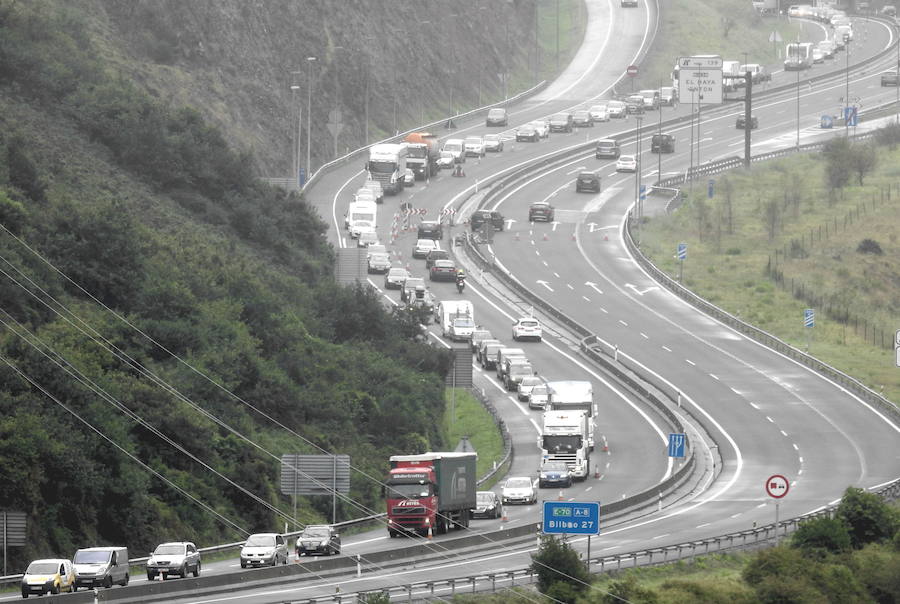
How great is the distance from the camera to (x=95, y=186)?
311 ft

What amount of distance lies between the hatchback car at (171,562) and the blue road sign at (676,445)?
31850 mm

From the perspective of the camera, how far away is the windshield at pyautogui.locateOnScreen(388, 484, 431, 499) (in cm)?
5925

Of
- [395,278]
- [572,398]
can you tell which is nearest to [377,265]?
[395,278]

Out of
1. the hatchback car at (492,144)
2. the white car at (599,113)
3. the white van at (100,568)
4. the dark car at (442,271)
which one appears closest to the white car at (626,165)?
the hatchback car at (492,144)

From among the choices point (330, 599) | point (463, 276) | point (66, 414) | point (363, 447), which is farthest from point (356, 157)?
point (330, 599)

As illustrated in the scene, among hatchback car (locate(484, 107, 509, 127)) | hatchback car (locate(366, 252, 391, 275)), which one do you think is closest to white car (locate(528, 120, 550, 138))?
hatchback car (locate(484, 107, 509, 127))

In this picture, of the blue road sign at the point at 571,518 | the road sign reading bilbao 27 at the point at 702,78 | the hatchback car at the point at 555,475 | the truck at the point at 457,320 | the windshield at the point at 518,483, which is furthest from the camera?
the road sign reading bilbao 27 at the point at 702,78

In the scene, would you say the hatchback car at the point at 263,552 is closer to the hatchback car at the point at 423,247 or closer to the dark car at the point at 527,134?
the hatchback car at the point at 423,247

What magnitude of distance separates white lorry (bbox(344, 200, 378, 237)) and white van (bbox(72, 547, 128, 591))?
73629mm

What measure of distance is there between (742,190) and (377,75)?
35.6 m

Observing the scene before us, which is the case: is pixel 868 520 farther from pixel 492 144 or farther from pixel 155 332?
pixel 492 144

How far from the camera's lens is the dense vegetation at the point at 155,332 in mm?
59969

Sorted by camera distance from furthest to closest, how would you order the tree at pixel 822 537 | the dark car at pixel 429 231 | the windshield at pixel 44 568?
the dark car at pixel 429 231, the tree at pixel 822 537, the windshield at pixel 44 568

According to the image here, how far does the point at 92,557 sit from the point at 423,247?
74017mm
